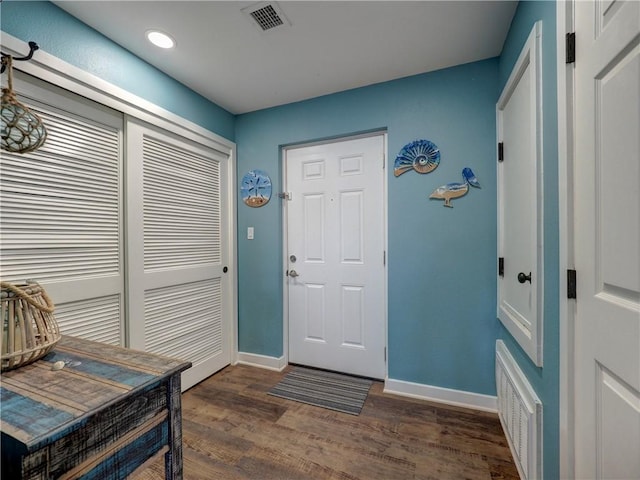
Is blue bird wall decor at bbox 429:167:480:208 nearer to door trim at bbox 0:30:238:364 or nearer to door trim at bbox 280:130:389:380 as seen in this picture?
door trim at bbox 280:130:389:380

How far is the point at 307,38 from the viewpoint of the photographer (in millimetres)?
1727

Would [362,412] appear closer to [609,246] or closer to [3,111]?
[609,246]

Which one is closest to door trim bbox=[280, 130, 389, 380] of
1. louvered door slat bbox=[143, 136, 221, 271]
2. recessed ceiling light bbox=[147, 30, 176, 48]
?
louvered door slat bbox=[143, 136, 221, 271]

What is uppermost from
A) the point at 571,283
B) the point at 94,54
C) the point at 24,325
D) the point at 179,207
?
the point at 94,54

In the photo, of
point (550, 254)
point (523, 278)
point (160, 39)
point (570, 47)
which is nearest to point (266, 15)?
point (160, 39)

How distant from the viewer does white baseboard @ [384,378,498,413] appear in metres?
1.94

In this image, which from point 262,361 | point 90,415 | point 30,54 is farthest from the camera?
point 262,361

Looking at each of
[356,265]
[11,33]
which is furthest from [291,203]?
[11,33]

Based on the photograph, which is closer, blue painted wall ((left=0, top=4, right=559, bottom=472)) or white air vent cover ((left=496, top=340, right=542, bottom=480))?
white air vent cover ((left=496, top=340, right=542, bottom=480))

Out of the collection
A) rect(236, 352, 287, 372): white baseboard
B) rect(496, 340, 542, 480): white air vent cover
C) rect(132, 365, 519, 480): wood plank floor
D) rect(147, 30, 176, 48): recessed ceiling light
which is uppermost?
rect(147, 30, 176, 48): recessed ceiling light

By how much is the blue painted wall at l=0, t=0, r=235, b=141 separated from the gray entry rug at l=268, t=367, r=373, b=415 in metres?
2.31

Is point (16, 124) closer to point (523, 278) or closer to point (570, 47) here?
point (570, 47)

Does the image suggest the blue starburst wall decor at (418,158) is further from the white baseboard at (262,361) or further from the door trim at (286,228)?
the white baseboard at (262,361)

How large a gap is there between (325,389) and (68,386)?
180cm
